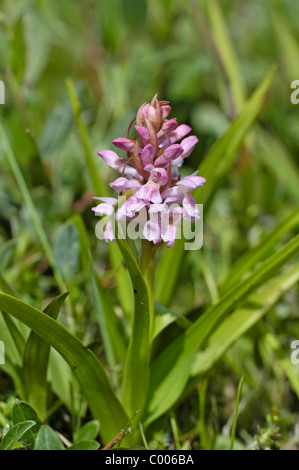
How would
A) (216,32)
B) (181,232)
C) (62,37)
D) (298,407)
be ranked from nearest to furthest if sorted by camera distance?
1. (181,232)
2. (298,407)
3. (216,32)
4. (62,37)

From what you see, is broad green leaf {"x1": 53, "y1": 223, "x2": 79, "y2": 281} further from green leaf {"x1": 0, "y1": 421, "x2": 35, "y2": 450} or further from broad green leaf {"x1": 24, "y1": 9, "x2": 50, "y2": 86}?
broad green leaf {"x1": 24, "y1": 9, "x2": 50, "y2": 86}

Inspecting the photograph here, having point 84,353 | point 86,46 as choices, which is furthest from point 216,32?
point 84,353

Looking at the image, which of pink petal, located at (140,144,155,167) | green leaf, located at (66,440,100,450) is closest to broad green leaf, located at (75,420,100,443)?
green leaf, located at (66,440,100,450)

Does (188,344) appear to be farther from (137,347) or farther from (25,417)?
(25,417)

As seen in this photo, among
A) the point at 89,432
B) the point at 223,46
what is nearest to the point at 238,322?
the point at 89,432

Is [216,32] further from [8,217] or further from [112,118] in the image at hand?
[8,217]
